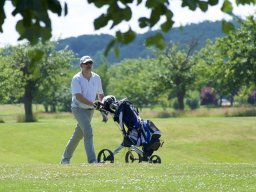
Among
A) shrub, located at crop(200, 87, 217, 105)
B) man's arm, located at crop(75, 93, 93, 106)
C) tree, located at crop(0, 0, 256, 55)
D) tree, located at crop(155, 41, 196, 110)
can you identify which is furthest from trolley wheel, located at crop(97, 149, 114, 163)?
shrub, located at crop(200, 87, 217, 105)

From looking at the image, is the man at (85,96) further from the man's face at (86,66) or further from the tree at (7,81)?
the tree at (7,81)

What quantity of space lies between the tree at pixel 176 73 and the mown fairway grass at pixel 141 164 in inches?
1650

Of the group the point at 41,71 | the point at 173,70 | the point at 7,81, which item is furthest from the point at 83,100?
the point at 173,70

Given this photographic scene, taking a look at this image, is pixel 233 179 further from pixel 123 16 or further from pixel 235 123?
pixel 235 123

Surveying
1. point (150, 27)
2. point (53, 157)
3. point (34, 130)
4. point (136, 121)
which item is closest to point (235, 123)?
point (34, 130)

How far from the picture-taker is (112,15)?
4.11 metres

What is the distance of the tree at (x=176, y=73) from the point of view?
8088 centimetres

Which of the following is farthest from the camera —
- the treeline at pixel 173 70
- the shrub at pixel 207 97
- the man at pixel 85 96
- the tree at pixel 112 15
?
the shrub at pixel 207 97

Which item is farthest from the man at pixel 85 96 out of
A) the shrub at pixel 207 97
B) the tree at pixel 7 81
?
the shrub at pixel 207 97

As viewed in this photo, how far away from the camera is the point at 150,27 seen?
427 centimetres

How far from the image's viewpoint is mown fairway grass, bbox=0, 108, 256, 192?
10.9 m

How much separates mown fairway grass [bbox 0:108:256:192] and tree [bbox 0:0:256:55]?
241 inches

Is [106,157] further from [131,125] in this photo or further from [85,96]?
[85,96]

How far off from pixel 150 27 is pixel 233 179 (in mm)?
7438
